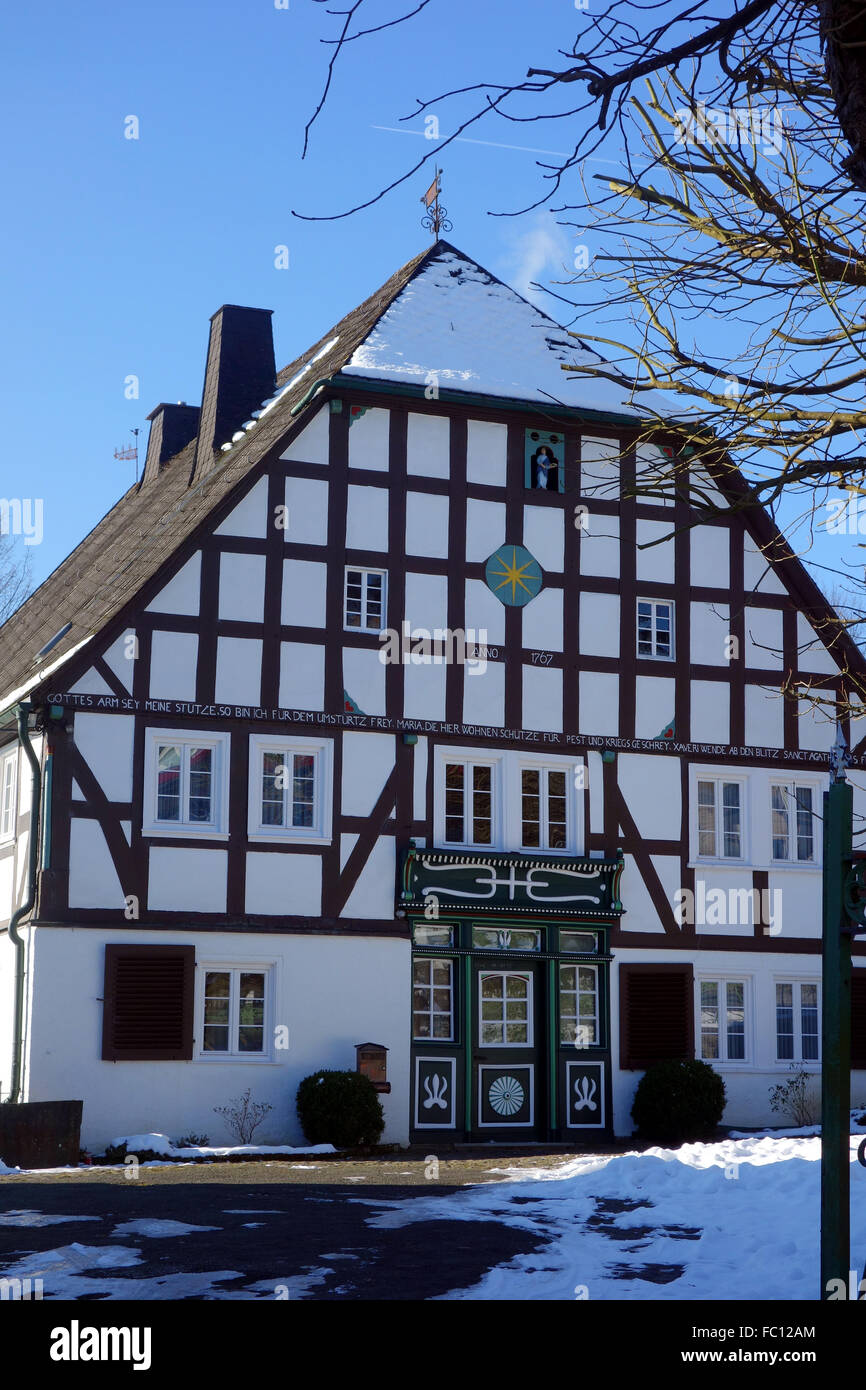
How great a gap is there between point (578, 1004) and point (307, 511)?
6957 mm

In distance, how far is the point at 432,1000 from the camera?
20.7 m

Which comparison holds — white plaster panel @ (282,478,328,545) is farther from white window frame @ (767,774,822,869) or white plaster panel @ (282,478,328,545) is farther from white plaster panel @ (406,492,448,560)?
white window frame @ (767,774,822,869)

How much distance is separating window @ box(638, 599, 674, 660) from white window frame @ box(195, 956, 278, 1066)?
21.4ft

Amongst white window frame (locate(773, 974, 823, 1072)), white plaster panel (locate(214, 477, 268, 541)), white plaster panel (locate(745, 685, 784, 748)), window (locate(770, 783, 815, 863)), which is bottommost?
white window frame (locate(773, 974, 823, 1072))

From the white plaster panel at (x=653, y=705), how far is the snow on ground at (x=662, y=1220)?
304 inches

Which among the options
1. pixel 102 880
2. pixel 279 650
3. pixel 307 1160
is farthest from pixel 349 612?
pixel 307 1160

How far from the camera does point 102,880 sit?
19.1m

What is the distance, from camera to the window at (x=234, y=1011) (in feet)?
63.7

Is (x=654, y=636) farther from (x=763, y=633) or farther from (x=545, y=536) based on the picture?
(x=545, y=536)

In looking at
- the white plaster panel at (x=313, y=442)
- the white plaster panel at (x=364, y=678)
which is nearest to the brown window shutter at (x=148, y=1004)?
the white plaster panel at (x=364, y=678)

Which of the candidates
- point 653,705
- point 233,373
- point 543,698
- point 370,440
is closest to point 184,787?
point 543,698

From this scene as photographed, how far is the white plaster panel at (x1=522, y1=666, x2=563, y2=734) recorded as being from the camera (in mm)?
21578

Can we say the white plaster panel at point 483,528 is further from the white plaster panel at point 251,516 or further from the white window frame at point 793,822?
the white window frame at point 793,822

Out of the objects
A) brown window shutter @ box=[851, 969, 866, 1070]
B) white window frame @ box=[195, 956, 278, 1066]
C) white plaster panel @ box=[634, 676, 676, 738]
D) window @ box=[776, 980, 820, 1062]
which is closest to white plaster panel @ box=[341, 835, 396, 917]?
white window frame @ box=[195, 956, 278, 1066]
